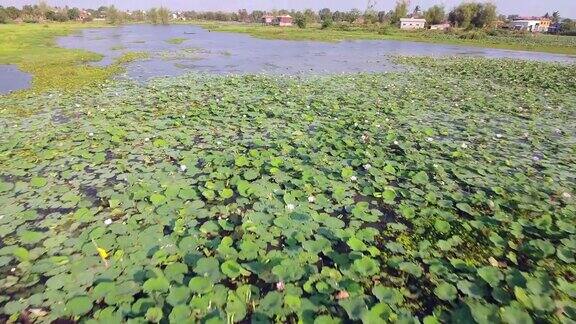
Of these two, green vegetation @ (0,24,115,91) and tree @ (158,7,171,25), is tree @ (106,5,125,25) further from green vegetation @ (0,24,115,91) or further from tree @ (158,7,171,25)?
green vegetation @ (0,24,115,91)

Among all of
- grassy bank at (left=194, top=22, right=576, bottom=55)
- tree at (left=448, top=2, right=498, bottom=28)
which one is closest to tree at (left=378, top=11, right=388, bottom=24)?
tree at (left=448, top=2, right=498, bottom=28)

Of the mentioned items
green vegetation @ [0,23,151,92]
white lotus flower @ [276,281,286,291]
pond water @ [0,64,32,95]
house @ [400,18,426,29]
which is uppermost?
house @ [400,18,426,29]

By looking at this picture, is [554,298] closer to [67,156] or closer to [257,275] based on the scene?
[257,275]

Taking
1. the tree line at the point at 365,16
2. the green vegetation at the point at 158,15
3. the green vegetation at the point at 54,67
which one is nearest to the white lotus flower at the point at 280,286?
the green vegetation at the point at 54,67

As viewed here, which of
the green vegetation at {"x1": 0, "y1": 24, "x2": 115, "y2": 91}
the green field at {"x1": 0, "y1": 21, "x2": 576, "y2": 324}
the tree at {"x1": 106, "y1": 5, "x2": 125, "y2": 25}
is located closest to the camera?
the green field at {"x1": 0, "y1": 21, "x2": 576, "y2": 324}

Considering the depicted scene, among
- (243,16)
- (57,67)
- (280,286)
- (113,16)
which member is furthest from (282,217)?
(243,16)

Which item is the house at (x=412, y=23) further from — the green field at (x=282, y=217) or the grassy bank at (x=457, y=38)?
the green field at (x=282, y=217)

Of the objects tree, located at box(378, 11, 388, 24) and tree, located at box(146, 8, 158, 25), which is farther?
tree, located at box(378, 11, 388, 24)
